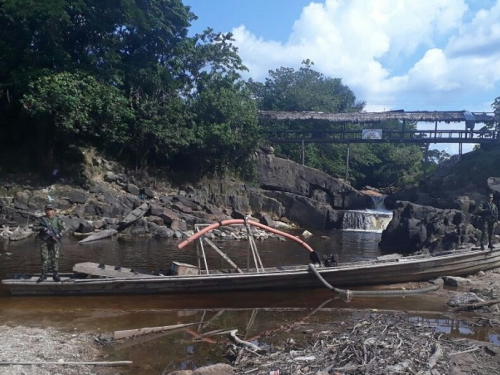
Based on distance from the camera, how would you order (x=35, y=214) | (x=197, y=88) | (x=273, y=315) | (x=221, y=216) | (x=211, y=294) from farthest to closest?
(x=197, y=88) < (x=221, y=216) < (x=35, y=214) < (x=211, y=294) < (x=273, y=315)

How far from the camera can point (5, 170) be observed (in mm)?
27000

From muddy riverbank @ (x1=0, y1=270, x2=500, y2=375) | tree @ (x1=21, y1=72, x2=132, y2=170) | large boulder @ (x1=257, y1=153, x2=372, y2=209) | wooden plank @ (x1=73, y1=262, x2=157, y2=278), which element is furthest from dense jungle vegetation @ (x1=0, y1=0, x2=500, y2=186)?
muddy riverbank @ (x1=0, y1=270, x2=500, y2=375)

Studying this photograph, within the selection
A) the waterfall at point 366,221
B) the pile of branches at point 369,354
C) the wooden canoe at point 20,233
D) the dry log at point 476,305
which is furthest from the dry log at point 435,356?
the waterfall at point 366,221

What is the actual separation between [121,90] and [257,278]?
2077cm

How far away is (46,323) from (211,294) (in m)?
4.00

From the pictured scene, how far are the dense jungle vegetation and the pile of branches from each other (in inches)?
809

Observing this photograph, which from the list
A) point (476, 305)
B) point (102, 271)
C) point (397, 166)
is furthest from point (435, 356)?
point (397, 166)

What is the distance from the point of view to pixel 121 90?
2944 centimetres

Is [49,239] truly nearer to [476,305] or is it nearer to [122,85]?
[476,305]

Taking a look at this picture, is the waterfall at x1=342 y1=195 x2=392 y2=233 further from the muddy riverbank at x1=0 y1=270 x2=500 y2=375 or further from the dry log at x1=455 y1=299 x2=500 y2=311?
the dry log at x1=455 y1=299 x2=500 y2=311

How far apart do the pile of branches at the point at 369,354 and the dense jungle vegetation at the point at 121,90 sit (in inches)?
809

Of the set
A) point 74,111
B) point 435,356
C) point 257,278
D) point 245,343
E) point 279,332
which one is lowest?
point 279,332

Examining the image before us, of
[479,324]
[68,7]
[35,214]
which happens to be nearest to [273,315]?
[479,324]

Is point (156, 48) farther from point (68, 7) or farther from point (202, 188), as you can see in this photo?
point (202, 188)
